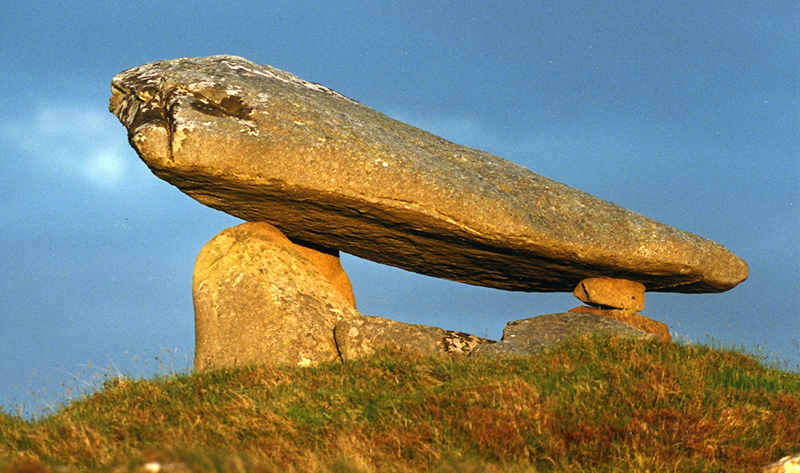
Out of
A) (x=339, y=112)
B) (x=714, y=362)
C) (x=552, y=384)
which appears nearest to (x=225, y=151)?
(x=339, y=112)

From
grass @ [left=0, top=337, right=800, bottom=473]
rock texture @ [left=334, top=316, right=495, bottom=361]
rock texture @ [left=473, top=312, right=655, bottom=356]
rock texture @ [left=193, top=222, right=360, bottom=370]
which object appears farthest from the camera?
rock texture @ [left=193, top=222, right=360, bottom=370]

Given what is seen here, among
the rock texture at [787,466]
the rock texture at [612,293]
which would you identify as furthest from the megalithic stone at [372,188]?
the rock texture at [787,466]

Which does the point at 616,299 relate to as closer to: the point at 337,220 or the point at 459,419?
the point at 337,220

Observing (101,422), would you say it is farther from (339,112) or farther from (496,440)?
(339,112)

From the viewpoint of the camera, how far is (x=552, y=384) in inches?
377

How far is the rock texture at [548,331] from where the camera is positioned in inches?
495

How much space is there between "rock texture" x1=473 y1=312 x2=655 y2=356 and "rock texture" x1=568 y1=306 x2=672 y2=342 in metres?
0.86

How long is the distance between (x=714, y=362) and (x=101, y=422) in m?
9.10

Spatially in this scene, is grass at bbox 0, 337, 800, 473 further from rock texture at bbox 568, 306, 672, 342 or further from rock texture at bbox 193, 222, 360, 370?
rock texture at bbox 568, 306, 672, 342

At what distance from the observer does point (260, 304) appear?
13.2 metres

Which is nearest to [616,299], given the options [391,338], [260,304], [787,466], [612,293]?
[612,293]

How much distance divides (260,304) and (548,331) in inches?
214

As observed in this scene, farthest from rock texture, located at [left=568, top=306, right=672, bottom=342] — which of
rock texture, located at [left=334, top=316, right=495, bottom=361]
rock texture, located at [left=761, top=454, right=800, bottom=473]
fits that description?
rock texture, located at [left=761, top=454, right=800, bottom=473]

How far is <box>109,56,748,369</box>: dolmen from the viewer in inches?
477
